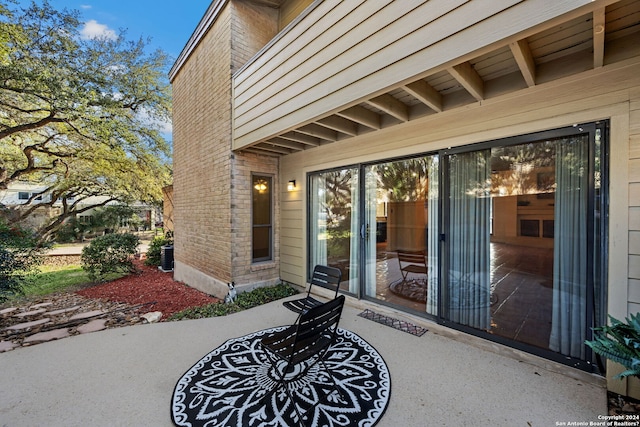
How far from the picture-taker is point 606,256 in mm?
2293

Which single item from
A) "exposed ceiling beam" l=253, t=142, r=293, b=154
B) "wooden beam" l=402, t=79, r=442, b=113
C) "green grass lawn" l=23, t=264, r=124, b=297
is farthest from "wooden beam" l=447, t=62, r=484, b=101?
"green grass lawn" l=23, t=264, r=124, b=297

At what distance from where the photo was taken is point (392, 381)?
242 centimetres

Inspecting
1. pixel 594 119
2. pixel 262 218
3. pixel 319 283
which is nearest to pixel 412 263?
pixel 319 283

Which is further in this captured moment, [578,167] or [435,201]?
[435,201]

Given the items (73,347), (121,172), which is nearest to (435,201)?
(73,347)

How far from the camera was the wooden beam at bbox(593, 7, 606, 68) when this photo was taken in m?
1.69

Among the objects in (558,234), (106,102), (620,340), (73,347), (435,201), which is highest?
(106,102)

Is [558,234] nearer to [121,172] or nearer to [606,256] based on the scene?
[606,256]

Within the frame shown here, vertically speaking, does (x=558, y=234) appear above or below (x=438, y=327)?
above

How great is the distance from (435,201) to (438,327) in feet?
5.28

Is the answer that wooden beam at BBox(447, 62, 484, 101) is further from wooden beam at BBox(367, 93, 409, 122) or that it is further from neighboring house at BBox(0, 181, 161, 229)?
neighboring house at BBox(0, 181, 161, 229)

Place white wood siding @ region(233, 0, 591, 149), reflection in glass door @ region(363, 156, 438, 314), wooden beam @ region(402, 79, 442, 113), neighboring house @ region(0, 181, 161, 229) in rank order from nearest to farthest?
1. white wood siding @ region(233, 0, 591, 149)
2. wooden beam @ region(402, 79, 442, 113)
3. reflection in glass door @ region(363, 156, 438, 314)
4. neighboring house @ region(0, 181, 161, 229)

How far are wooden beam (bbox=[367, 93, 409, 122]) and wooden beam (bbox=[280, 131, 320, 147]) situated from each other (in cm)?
164

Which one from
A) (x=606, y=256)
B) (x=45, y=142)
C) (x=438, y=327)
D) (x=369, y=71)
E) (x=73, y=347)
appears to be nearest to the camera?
(x=606, y=256)
